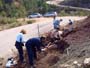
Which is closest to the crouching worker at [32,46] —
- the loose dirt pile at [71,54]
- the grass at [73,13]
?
the loose dirt pile at [71,54]

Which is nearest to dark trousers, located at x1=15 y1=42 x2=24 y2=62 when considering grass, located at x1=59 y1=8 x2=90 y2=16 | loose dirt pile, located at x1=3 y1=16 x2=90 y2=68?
loose dirt pile, located at x1=3 y1=16 x2=90 y2=68

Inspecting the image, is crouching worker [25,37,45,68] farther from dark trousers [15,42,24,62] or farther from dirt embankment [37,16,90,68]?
dark trousers [15,42,24,62]

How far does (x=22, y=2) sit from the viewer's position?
74125 millimetres

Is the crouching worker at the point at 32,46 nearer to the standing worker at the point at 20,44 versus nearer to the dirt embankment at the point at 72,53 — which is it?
the dirt embankment at the point at 72,53

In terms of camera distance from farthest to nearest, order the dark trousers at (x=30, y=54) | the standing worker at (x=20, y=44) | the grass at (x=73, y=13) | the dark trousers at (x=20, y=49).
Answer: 1. the grass at (x=73, y=13)
2. the dark trousers at (x=20, y=49)
3. the standing worker at (x=20, y=44)
4. the dark trousers at (x=30, y=54)

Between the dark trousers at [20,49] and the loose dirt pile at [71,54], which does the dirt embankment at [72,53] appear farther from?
the dark trousers at [20,49]

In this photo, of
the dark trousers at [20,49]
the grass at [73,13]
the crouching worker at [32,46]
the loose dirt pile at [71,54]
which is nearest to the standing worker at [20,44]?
the dark trousers at [20,49]

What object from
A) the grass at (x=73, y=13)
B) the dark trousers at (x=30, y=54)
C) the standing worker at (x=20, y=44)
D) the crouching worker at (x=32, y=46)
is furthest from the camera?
the grass at (x=73, y=13)

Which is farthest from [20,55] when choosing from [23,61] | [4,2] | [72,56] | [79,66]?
[4,2]

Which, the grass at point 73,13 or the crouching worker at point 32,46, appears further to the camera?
the grass at point 73,13

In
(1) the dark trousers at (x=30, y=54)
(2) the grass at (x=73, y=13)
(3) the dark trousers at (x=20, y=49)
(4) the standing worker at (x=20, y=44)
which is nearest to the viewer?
(1) the dark trousers at (x=30, y=54)

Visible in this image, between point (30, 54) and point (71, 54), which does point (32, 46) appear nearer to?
point (30, 54)

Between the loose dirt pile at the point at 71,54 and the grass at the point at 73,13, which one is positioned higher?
the loose dirt pile at the point at 71,54

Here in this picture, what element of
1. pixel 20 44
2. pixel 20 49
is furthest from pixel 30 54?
pixel 20 49
